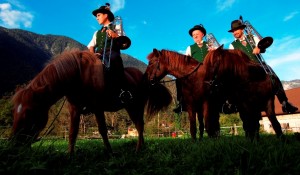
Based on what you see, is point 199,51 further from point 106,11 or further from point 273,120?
point 273,120

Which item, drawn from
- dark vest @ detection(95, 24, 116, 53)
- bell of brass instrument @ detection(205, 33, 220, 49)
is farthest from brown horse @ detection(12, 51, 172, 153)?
bell of brass instrument @ detection(205, 33, 220, 49)

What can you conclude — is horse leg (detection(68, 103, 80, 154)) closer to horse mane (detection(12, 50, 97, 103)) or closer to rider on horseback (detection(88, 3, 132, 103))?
horse mane (detection(12, 50, 97, 103))

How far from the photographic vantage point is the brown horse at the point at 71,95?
4605 millimetres

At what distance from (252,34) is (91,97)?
15.8 ft

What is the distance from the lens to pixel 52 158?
13.0 feet

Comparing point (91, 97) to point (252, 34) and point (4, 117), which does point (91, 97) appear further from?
point (4, 117)

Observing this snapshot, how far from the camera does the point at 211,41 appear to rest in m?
9.49

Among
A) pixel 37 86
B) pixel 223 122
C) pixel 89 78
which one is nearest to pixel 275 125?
pixel 89 78

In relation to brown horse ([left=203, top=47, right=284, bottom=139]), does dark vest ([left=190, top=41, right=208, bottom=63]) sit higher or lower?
higher

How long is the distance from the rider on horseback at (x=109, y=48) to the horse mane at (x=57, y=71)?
20.6 inches

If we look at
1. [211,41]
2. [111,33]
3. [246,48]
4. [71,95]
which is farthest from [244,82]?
[71,95]

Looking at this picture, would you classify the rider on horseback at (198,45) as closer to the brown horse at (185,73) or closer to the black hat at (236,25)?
the brown horse at (185,73)

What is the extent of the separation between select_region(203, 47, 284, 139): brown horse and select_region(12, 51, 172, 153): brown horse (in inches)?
94.0

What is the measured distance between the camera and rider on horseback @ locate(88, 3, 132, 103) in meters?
6.69
